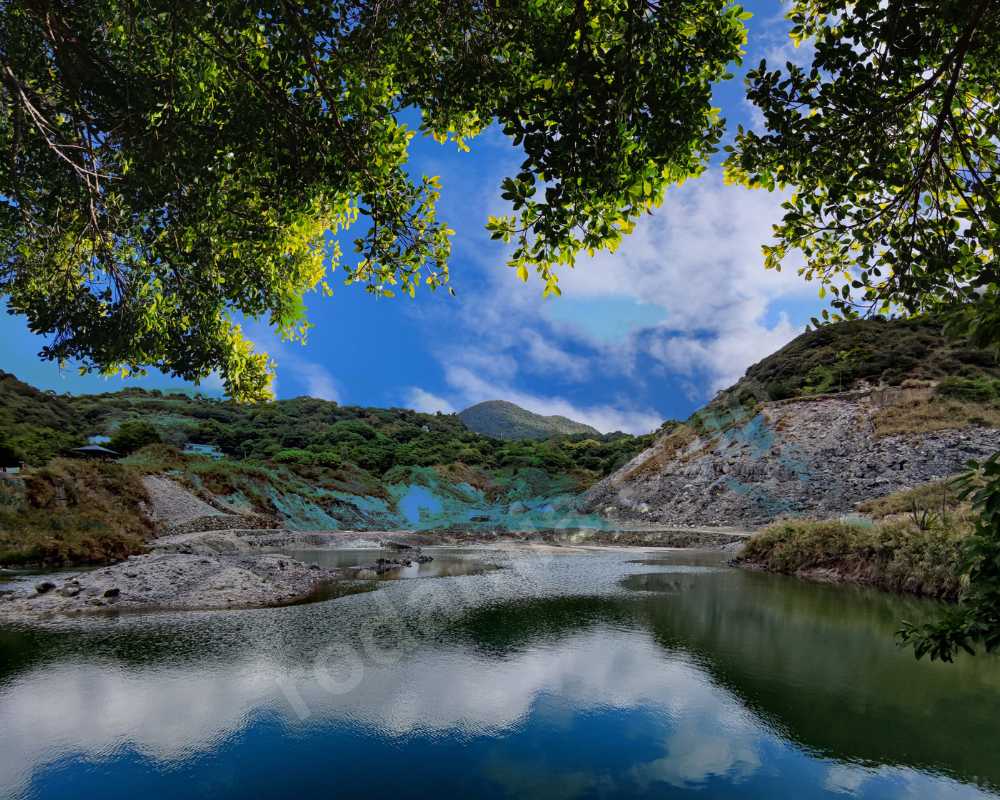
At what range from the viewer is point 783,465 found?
151ft

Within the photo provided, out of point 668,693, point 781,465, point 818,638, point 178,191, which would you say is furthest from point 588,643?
point 781,465

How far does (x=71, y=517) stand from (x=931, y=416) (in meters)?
58.0

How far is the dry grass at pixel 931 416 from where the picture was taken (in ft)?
136

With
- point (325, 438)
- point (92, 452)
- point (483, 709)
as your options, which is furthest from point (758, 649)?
point (325, 438)

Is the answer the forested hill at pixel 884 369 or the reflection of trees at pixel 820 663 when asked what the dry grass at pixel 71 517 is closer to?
the reflection of trees at pixel 820 663

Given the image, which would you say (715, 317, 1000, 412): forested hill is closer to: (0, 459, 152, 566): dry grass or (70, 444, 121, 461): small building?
(0, 459, 152, 566): dry grass

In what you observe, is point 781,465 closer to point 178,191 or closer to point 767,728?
point 767,728

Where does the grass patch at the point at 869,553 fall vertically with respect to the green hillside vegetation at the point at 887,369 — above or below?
below

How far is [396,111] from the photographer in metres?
8.07

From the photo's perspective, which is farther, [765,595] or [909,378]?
[909,378]

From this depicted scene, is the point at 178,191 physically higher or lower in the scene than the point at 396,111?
lower

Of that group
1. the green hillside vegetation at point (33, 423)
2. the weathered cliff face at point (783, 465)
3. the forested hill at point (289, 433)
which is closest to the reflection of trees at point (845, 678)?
the weathered cliff face at point (783, 465)

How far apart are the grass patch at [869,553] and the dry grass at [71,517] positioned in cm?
2854

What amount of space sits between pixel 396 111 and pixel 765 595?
17738 mm
